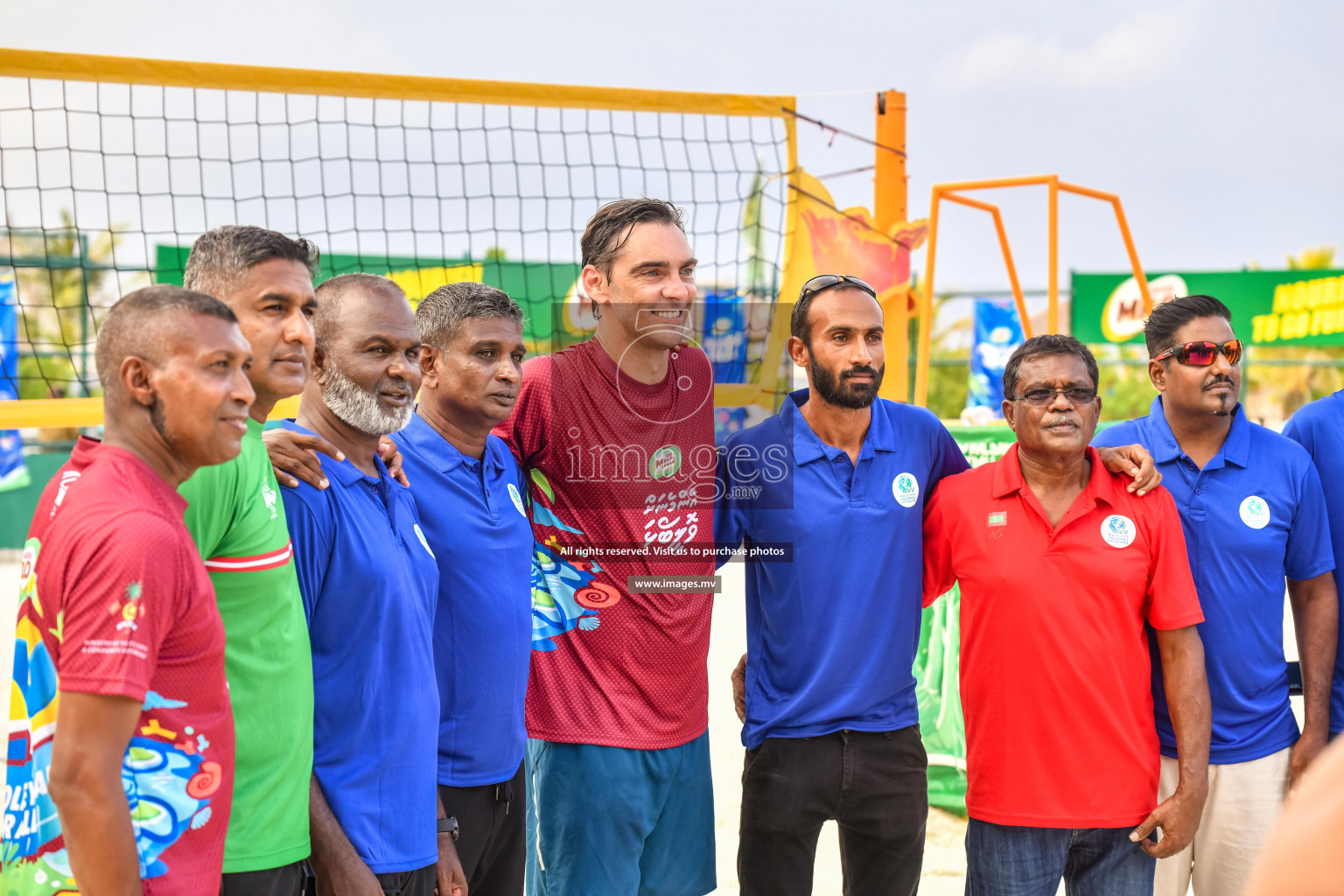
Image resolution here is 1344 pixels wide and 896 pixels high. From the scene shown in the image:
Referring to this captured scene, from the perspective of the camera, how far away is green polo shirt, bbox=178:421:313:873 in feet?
Result: 6.20

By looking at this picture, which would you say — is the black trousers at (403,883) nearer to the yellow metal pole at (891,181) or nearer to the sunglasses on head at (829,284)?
the sunglasses on head at (829,284)

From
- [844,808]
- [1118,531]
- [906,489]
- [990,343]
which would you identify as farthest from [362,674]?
[990,343]

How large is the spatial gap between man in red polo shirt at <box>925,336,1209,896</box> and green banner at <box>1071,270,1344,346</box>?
13.1 metres

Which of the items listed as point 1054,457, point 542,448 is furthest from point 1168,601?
point 542,448

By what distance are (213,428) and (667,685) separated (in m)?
1.55

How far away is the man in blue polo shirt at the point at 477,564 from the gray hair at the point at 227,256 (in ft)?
2.08

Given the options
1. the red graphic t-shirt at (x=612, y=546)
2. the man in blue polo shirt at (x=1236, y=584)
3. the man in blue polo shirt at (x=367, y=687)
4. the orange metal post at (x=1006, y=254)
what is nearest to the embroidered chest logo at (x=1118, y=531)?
the man in blue polo shirt at (x=1236, y=584)

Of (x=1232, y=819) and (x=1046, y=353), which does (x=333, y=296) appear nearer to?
(x=1046, y=353)

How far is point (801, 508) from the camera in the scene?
2.98 meters

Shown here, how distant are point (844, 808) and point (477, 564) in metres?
1.29

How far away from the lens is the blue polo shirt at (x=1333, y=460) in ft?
10.3

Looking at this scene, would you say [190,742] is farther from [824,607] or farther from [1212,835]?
[1212,835]

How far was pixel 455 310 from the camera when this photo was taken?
8.98 feet

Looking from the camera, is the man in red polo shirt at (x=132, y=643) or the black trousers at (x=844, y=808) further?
the black trousers at (x=844, y=808)
